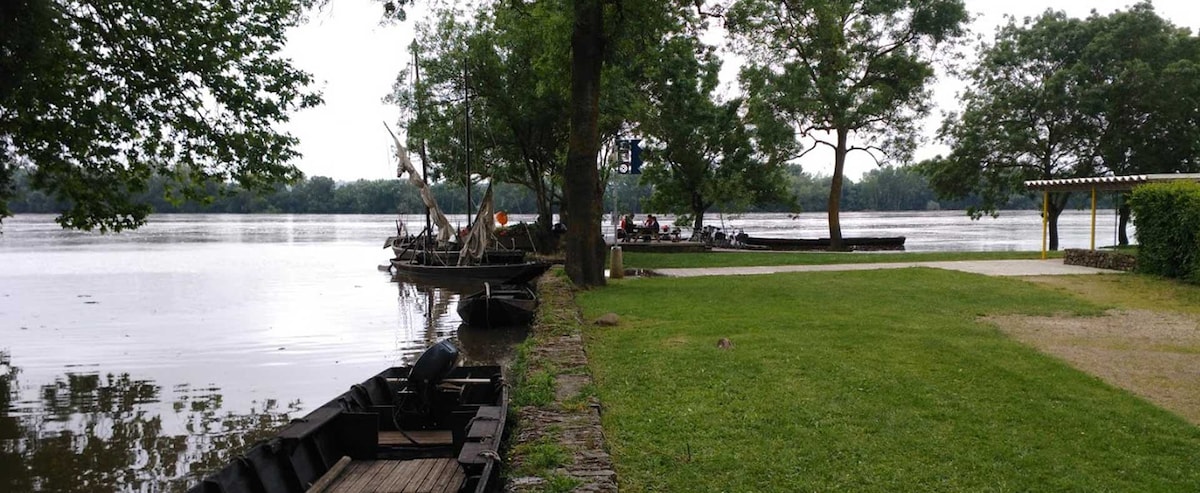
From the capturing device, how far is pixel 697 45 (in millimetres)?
20500

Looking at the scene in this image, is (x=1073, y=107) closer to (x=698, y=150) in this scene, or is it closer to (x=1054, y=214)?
(x=1054, y=214)

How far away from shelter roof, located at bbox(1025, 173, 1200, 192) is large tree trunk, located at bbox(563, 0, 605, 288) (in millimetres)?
13105

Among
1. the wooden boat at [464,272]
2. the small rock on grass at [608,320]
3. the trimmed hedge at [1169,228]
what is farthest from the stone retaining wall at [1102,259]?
the wooden boat at [464,272]

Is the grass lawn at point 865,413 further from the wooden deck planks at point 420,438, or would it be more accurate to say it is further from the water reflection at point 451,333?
the water reflection at point 451,333

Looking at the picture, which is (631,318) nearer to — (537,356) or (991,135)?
(537,356)

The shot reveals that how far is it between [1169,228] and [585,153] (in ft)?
42.1

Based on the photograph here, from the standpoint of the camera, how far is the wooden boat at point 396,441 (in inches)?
217

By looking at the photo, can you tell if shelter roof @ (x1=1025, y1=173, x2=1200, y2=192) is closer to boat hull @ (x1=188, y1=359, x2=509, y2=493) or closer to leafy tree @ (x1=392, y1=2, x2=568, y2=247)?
leafy tree @ (x1=392, y1=2, x2=568, y2=247)

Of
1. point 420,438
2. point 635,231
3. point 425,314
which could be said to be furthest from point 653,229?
point 420,438

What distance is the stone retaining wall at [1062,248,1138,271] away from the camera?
66.2 ft

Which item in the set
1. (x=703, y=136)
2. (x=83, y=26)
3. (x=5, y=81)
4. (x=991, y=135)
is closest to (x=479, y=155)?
(x=703, y=136)

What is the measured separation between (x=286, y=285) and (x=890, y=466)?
85.3ft

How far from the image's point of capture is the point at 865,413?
272 inches

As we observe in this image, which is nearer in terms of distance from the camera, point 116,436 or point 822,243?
point 116,436
